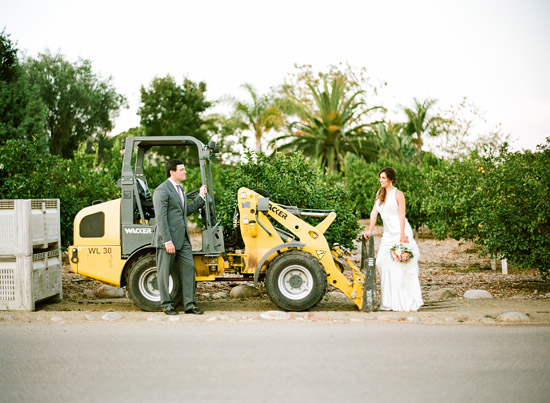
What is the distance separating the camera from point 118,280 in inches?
372

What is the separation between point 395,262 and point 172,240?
3413mm

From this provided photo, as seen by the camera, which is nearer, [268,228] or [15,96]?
[268,228]

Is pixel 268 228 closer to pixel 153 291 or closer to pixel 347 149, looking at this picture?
pixel 153 291

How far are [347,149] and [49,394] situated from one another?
3339cm

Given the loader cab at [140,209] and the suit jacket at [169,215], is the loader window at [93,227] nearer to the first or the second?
the loader cab at [140,209]

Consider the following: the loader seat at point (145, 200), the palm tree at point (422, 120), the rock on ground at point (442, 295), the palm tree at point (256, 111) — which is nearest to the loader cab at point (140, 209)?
the loader seat at point (145, 200)

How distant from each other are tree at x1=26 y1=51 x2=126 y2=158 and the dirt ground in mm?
30496

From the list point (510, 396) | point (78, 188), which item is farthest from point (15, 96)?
point (510, 396)

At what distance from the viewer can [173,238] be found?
901cm

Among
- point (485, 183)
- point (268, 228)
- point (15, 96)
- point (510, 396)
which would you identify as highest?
point (15, 96)

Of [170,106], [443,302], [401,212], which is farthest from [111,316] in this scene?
[170,106]

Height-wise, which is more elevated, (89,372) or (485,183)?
(485,183)

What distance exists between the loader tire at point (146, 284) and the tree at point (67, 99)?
35942 mm

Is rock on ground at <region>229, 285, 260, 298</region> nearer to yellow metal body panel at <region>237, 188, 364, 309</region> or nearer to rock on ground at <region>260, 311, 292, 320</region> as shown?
yellow metal body panel at <region>237, 188, 364, 309</region>
